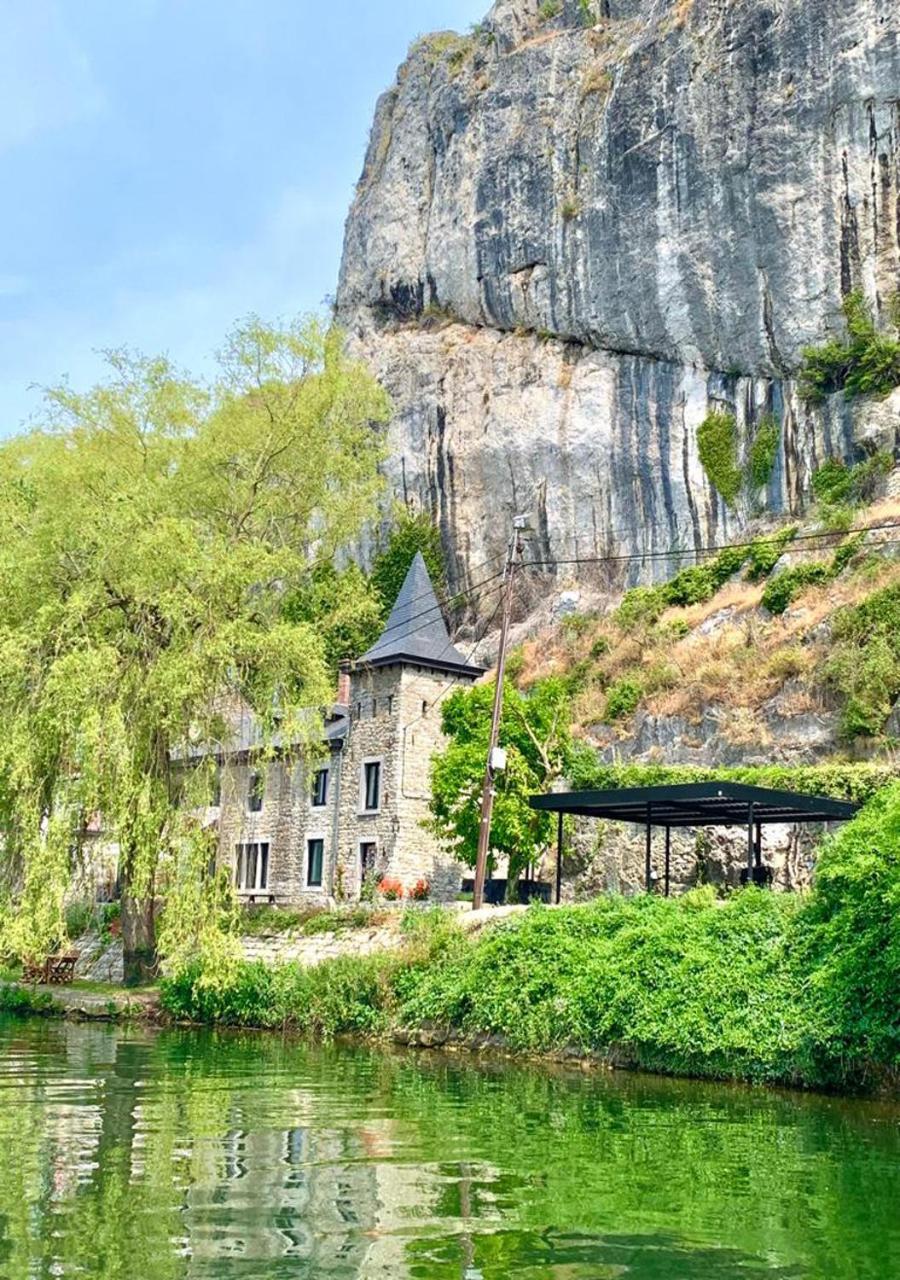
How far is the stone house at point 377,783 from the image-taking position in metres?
28.6

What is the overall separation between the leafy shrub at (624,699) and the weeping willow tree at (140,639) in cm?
1291

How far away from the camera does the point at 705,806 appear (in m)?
20.2

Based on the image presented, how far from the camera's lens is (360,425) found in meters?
28.0

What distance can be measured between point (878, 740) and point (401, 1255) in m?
23.4

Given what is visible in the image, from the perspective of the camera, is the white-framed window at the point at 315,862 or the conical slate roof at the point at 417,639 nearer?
the conical slate roof at the point at 417,639

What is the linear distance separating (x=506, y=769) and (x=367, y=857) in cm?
494

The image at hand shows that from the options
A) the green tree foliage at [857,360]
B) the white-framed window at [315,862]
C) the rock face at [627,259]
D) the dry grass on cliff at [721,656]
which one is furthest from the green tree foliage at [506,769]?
the green tree foliage at [857,360]

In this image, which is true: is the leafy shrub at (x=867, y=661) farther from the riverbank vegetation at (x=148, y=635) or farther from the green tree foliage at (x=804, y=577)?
the riverbank vegetation at (x=148, y=635)

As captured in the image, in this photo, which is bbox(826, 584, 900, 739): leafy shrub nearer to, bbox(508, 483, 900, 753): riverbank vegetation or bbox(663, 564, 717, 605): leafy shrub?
bbox(508, 483, 900, 753): riverbank vegetation

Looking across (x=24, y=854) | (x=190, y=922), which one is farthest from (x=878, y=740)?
(x=24, y=854)

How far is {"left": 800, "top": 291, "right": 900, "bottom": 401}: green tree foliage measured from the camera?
39750 millimetres

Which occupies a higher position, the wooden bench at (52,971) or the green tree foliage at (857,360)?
the green tree foliage at (857,360)

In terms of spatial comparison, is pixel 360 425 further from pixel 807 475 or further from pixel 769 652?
pixel 807 475

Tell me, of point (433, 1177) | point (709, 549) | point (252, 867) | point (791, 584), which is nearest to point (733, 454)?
point (709, 549)
